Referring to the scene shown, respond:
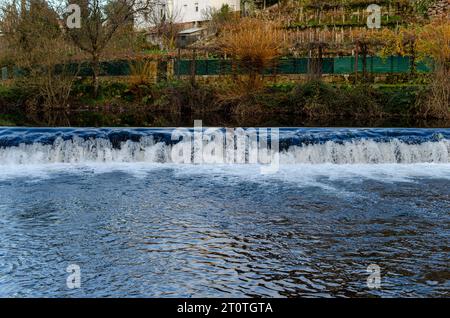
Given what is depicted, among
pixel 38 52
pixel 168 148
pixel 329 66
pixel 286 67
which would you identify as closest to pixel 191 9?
pixel 329 66

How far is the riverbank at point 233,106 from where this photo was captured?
26.7 meters

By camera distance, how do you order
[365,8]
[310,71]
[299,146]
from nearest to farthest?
[299,146] < [310,71] < [365,8]

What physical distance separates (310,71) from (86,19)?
37.5 feet

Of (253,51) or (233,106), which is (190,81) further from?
(253,51)

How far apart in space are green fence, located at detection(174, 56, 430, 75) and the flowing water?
14.8 m

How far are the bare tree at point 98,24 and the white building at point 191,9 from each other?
89.3 feet

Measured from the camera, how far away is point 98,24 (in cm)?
3388

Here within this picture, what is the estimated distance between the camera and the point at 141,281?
7.83m

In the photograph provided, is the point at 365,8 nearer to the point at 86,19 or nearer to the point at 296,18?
the point at 296,18

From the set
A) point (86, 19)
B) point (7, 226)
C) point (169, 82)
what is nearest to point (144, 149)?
point (7, 226)

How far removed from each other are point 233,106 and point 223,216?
19480mm

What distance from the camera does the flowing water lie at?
7.91 metres

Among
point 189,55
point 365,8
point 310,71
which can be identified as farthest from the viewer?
point 365,8

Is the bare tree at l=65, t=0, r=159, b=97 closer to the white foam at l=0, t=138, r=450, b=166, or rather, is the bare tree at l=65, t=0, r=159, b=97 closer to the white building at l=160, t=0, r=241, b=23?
the white foam at l=0, t=138, r=450, b=166
